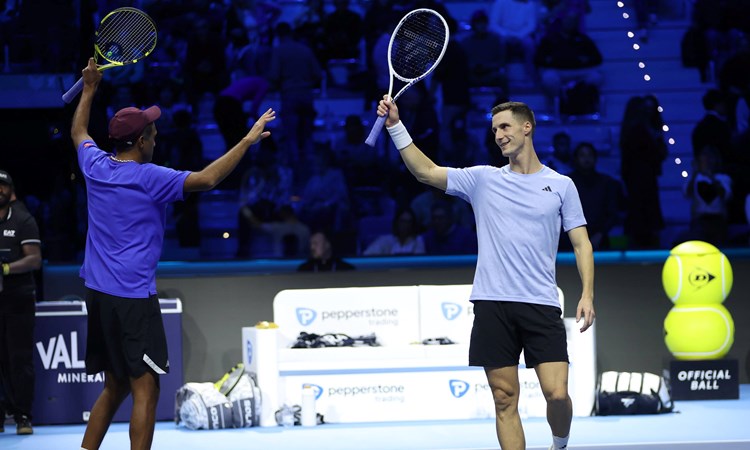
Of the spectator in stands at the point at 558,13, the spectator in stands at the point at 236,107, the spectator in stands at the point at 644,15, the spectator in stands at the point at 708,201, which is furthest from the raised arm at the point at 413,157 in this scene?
the spectator in stands at the point at 644,15

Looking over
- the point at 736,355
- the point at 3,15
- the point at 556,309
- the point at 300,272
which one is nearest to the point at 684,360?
the point at 736,355

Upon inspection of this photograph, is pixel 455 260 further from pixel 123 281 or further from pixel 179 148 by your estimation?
pixel 123 281

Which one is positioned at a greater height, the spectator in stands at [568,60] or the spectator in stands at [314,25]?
the spectator in stands at [314,25]

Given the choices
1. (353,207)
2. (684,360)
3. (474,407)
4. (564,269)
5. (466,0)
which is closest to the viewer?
(474,407)

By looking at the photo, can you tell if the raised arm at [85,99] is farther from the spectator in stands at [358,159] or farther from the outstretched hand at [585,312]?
the spectator in stands at [358,159]

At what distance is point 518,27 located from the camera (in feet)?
41.4

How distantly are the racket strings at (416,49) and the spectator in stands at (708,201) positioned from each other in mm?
5318

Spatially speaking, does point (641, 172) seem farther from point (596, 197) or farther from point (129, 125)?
point (129, 125)

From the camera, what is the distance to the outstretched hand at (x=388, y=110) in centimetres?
529

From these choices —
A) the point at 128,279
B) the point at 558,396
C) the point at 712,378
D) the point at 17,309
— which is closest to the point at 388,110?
the point at 128,279

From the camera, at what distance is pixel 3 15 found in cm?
1155

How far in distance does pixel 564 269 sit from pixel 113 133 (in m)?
5.05

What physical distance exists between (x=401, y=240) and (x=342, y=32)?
305 cm

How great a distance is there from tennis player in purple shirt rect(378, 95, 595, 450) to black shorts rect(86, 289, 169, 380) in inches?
54.5
